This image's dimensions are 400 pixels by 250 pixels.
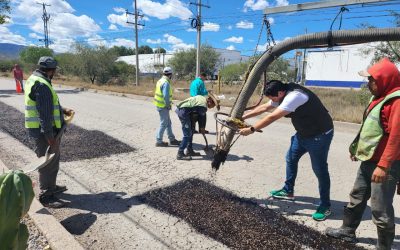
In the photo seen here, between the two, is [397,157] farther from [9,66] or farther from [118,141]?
[9,66]

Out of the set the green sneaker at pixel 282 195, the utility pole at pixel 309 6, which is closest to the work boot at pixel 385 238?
the green sneaker at pixel 282 195

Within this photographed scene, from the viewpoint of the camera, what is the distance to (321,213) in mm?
4105

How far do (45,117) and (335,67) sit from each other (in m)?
42.5

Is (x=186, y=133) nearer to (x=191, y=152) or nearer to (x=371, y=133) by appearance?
(x=191, y=152)

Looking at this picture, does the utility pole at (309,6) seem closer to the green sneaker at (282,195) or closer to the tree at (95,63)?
the green sneaker at (282,195)

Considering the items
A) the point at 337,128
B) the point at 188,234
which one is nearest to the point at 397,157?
the point at 188,234

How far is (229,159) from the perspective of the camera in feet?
21.8

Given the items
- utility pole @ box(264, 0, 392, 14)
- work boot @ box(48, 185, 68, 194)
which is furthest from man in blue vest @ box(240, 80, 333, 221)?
work boot @ box(48, 185, 68, 194)

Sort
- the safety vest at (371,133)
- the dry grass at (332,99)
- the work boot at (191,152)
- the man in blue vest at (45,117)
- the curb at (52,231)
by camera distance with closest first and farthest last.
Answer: the safety vest at (371,133), the curb at (52,231), the man in blue vest at (45,117), the work boot at (191,152), the dry grass at (332,99)

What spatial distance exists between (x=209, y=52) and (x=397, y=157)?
5628cm

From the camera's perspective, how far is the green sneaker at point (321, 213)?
13.4ft

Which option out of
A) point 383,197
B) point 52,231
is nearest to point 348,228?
point 383,197

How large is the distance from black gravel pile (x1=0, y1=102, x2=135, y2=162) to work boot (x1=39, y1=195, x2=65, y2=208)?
2.05 meters

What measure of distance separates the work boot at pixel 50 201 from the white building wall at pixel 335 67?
39505 mm
